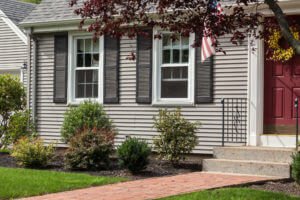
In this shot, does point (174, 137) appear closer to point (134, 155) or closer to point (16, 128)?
point (134, 155)

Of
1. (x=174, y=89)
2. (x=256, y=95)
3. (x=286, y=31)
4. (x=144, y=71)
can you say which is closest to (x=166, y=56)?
(x=144, y=71)

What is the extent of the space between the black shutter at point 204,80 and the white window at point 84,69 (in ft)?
8.84

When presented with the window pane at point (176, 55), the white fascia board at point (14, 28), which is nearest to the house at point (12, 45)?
the white fascia board at point (14, 28)

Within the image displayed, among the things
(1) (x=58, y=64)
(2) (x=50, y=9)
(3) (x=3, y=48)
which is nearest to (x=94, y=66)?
(1) (x=58, y=64)

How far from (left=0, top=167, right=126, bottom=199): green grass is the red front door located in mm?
3684

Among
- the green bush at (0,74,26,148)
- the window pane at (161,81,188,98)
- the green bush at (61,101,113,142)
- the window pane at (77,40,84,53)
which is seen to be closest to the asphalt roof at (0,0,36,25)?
the green bush at (0,74,26,148)

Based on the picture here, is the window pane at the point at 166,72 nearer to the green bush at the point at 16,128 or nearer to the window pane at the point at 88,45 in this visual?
the window pane at the point at 88,45

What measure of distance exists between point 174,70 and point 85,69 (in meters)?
2.51

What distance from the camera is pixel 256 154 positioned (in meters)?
11.1

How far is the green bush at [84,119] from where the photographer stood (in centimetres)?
1324

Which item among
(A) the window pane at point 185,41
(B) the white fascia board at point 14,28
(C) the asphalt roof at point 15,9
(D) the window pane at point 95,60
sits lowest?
(D) the window pane at point 95,60

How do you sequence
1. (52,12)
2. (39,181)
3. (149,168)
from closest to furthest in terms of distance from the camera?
(39,181) < (149,168) < (52,12)

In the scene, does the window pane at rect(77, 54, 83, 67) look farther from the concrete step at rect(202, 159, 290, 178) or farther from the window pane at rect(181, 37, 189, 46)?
the concrete step at rect(202, 159, 290, 178)

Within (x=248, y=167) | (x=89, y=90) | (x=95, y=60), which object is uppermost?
(x=95, y=60)
